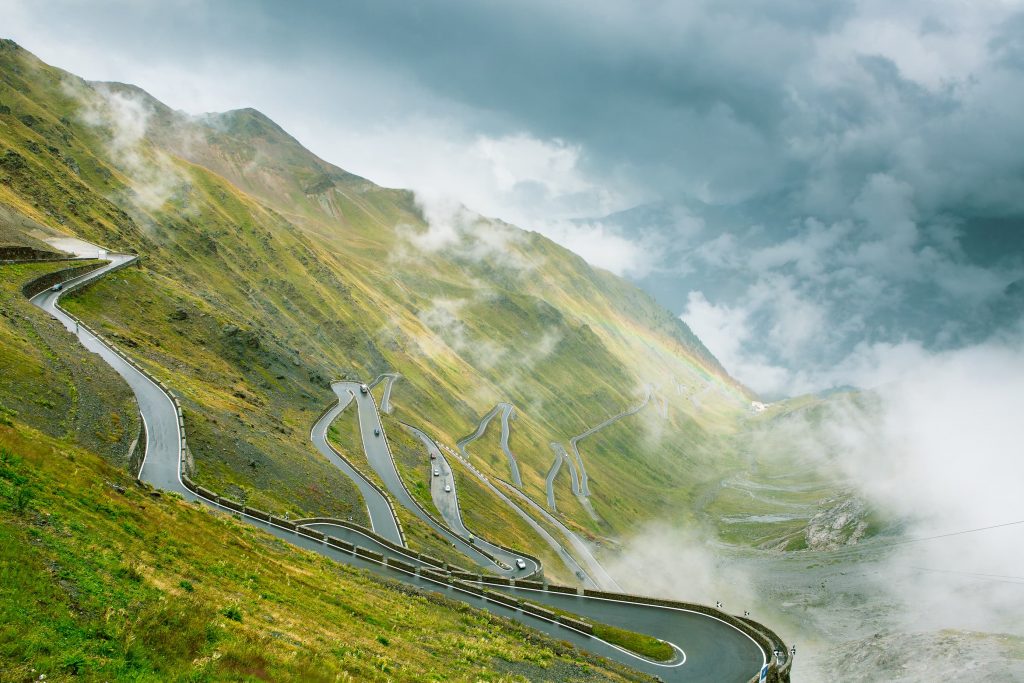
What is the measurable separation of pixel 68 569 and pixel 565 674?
26.9 m

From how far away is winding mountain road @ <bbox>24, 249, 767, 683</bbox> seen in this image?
139 ft

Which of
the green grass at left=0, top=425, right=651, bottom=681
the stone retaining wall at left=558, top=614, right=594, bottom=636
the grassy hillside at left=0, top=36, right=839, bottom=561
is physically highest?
the grassy hillside at left=0, top=36, right=839, bottom=561

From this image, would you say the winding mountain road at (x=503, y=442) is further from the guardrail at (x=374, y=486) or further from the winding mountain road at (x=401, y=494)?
the guardrail at (x=374, y=486)

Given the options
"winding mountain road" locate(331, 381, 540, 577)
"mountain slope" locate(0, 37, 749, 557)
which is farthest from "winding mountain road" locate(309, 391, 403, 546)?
"winding mountain road" locate(331, 381, 540, 577)

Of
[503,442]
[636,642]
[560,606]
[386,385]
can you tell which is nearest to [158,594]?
[636,642]

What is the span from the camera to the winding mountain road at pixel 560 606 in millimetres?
A: 42312

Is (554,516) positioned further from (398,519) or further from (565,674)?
(565,674)

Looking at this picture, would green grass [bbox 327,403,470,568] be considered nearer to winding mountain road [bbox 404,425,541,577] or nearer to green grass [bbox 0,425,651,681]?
winding mountain road [bbox 404,425,541,577]

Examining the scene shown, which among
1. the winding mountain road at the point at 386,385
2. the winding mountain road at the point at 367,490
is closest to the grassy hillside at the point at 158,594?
the winding mountain road at the point at 367,490

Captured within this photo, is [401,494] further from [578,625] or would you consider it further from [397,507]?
[578,625]

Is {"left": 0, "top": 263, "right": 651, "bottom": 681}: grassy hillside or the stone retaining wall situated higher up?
the stone retaining wall

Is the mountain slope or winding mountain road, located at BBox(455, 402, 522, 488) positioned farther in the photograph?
winding mountain road, located at BBox(455, 402, 522, 488)

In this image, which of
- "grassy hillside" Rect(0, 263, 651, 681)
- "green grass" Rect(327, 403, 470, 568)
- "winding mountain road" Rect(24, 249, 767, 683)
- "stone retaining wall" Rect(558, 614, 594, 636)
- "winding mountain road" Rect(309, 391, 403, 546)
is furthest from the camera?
"green grass" Rect(327, 403, 470, 568)

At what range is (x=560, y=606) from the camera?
53.3 meters
